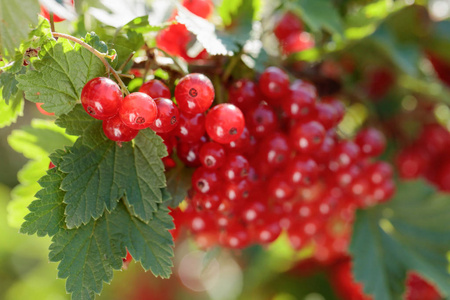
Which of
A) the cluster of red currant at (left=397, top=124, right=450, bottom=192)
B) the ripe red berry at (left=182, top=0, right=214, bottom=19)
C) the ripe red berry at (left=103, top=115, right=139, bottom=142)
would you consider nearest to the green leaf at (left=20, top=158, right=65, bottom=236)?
the ripe red berry at (left=103, top=115, right=139, bottom=142)

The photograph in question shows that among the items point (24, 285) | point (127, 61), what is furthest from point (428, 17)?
point (24, 285)

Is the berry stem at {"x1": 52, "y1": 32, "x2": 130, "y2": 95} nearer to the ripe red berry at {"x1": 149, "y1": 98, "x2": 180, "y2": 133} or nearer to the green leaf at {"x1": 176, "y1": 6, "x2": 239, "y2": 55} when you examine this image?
the ripe red berry at {"x1": 149, "y1": 98, "x2": 180, "y2": 133}

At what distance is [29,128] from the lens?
118 centimetres

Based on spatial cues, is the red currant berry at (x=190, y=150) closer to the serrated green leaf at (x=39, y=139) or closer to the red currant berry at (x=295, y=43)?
the serrated green leaf at (x=39, y=139)

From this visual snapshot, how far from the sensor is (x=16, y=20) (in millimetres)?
803

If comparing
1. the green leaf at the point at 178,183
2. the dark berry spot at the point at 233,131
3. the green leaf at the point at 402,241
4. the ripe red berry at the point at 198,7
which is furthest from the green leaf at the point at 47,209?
the green leaf at the point at 402,241

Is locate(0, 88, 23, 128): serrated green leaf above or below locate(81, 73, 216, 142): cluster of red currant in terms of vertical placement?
below

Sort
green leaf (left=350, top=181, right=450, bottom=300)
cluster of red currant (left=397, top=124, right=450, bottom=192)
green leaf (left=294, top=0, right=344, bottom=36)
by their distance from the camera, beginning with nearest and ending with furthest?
green leaf (left=294, top=0, right=344, bottom=36), green leaf (left=350, top=181, right=450, bottom=300), cluster of red currant (left=397, top=124, right=450, bottom=192)

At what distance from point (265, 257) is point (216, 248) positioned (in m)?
0.74

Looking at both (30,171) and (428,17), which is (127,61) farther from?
(428,17)

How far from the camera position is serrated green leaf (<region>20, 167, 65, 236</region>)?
731 millimetres

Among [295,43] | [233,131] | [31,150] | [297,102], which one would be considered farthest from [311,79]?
[31,150]

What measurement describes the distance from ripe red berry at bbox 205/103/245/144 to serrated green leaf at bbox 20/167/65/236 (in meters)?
0.29

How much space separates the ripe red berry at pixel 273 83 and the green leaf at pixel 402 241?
607mm
